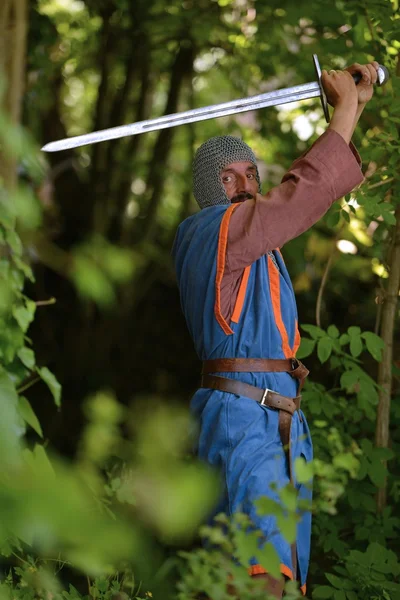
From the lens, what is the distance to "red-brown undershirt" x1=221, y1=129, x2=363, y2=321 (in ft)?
7.63

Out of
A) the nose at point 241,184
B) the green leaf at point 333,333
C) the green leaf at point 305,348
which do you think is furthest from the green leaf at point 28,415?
the green leaf at point 333,333

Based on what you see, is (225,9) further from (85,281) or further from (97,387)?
(85,281)

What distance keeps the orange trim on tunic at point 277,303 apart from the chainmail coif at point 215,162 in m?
0.25

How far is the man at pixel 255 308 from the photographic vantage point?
7.70 ft

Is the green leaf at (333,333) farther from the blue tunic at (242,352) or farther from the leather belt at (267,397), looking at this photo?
the leather belt at (267,397)

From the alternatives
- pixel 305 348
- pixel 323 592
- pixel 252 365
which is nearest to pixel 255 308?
pixel 252 365

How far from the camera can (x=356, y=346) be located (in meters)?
3.38

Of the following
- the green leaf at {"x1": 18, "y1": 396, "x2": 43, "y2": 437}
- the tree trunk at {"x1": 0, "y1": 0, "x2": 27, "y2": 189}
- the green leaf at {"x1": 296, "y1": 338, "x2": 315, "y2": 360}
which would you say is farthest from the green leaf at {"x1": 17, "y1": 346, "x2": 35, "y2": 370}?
the green leaf at {"x1": 296, "y1": 338, "x2": 315, "y2": 360}

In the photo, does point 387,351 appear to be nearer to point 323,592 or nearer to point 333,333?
point 333,333

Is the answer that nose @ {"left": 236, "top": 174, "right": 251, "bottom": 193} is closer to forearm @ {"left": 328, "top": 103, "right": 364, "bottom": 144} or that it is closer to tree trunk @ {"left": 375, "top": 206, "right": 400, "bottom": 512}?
forearm @ {"left": 328, "top": 103, "right": 364, "bottom": 144}

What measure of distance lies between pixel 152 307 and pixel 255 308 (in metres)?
5.66

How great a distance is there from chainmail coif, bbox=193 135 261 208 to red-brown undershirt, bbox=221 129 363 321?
28cm

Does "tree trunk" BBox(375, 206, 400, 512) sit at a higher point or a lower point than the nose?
lower

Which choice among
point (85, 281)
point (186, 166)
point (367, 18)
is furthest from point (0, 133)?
point (186, 166)
